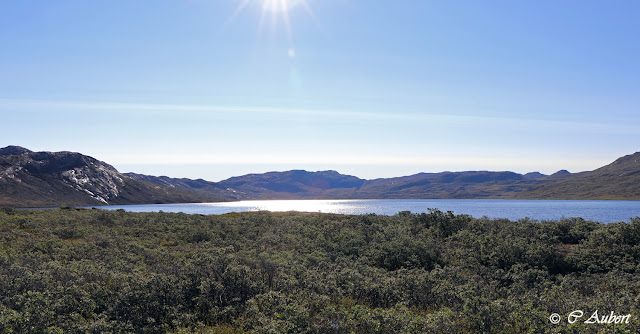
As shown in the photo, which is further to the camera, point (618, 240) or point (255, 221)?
point (255, 221)

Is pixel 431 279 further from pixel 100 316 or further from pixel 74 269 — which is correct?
pixel 74 269

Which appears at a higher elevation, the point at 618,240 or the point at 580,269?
the point at 618,240

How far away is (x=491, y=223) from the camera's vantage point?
3725 centimetres

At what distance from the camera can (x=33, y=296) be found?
42.7 feet

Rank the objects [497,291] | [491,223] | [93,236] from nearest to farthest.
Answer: [497,291]
[93,236]
[491,223]

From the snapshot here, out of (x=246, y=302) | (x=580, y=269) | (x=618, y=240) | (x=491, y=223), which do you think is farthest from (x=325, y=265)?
(x=491, y=223)

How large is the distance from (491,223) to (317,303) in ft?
95.7

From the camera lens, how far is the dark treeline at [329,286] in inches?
477

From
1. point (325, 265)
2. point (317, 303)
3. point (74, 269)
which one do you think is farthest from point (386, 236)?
point (74, 269)

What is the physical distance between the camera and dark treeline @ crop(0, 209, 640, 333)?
12.1 m

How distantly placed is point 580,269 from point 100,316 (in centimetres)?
2752

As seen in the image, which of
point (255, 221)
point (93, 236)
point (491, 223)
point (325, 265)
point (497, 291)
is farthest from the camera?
point (255, 221)

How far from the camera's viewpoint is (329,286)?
1658 cm

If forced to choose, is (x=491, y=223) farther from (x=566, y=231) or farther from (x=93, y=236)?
(x=93, y=236)
